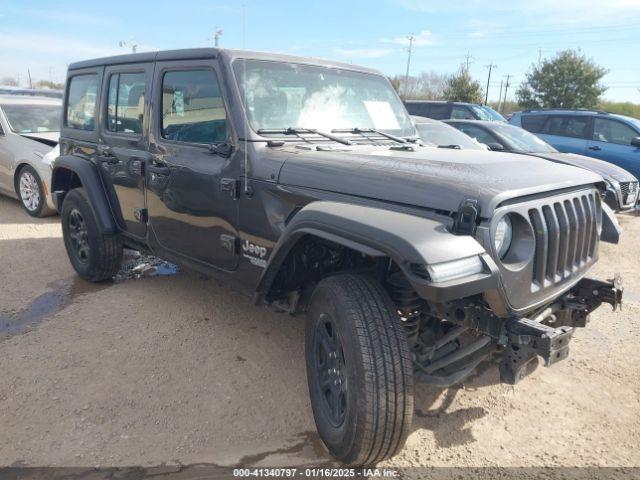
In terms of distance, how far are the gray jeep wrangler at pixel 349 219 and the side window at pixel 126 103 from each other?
0.02 metres

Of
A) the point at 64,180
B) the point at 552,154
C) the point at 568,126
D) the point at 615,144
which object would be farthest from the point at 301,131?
the point at 568,126

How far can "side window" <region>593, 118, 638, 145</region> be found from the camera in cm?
938

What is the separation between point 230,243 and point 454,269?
171 cm

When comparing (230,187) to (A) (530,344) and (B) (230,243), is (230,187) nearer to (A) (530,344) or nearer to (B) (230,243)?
(B) (230,243)

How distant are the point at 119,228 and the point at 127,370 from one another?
1.54 metres

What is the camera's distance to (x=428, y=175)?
2.40 m

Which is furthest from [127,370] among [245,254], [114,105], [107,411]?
[114,105]

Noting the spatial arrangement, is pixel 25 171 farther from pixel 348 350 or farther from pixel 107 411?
pixel 348 350

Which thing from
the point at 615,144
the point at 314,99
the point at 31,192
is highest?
the point at 314,99

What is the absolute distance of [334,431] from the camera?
2480mm

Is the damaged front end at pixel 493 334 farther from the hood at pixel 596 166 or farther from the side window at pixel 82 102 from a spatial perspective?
the hood at pixel 596 166

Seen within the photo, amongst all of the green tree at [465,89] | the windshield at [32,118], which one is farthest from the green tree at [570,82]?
the windshield at [32,118]

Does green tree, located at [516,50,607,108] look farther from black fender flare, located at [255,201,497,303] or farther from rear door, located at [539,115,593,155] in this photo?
black fender flare, located at [255,201,497,303]

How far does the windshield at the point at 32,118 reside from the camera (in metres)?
7.87
